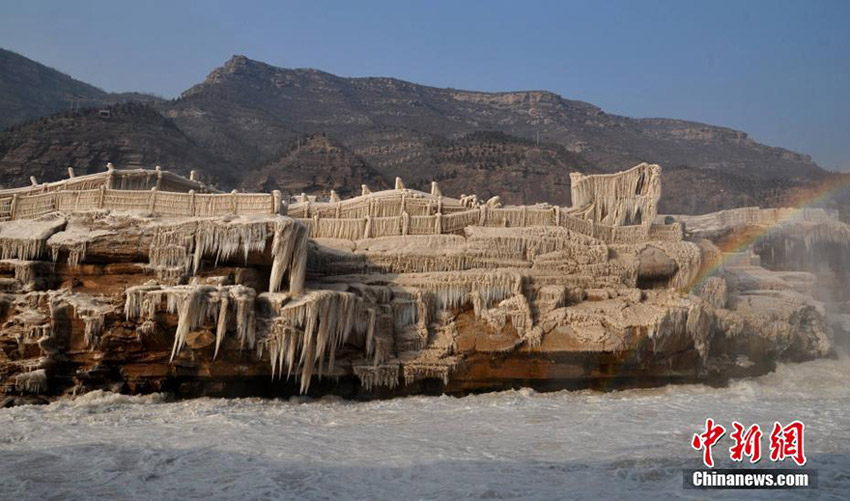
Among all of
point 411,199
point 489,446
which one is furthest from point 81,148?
point 489,446

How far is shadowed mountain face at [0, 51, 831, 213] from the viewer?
196 ft

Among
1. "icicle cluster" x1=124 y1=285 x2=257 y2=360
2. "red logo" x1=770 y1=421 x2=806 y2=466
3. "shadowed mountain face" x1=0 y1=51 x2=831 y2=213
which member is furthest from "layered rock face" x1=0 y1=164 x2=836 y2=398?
"shadowed mountain face" x1=0 y1=51 x2=831 y2=213

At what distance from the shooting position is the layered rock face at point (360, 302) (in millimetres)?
14609

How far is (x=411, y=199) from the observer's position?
20250mm

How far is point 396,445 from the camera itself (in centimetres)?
1159

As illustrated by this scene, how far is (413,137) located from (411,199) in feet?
192

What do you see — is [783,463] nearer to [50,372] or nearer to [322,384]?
[322,384]

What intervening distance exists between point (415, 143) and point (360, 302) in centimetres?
6069

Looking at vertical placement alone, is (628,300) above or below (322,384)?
above

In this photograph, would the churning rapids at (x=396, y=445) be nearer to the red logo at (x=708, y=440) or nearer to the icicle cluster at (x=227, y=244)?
the red logo at (x=708, y=440)

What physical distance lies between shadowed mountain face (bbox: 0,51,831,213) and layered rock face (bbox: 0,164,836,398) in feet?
119

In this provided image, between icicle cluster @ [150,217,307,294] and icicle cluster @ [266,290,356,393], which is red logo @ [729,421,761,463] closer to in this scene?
icicle cluster @ [266,290,356,393]

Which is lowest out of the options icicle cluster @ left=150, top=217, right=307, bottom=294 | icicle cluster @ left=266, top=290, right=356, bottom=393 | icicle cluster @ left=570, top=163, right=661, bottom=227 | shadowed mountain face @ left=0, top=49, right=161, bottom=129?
icicle cluster @ left=266, top=290, right=356, bottom=393

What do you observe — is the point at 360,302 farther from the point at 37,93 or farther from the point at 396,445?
the point at 37,93
